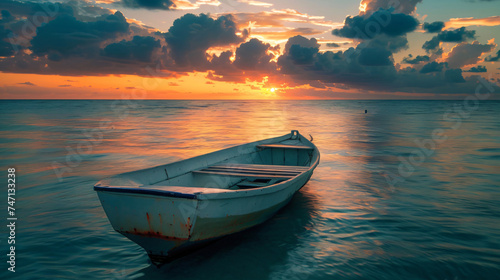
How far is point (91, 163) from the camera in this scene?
14.0 m

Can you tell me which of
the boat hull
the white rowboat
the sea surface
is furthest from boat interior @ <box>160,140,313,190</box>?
the boat hull

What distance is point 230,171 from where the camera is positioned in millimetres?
7699

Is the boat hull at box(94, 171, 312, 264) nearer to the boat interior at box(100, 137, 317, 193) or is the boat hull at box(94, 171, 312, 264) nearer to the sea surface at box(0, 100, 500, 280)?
the boat interior at box(100, 137, 317, 193)

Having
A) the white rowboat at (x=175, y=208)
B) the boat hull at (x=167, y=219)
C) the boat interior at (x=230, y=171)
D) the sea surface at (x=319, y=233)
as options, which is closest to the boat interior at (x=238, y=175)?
the boat interior at (x=230, y=171)

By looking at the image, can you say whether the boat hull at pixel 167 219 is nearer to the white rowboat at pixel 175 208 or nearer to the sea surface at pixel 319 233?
the white rowboat at pixel 175 208

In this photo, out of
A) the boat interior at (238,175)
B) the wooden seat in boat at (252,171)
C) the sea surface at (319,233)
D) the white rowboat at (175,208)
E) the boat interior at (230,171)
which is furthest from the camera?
the wooden seat in boat at (252,171)

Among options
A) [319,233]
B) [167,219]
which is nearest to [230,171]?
[319,233]

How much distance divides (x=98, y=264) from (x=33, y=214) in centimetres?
357

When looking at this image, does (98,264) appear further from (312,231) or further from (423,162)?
(423,162)

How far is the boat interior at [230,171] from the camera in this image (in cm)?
603

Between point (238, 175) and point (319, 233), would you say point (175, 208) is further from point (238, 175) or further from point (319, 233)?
point (319, 233)

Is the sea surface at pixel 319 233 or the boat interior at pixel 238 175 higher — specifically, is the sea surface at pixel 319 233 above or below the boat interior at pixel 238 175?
below

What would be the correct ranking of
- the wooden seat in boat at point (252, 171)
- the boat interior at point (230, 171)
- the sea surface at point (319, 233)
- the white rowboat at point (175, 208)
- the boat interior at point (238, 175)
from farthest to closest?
the wooden seat in boat at point (252, 171) → the boat interior at point (238, 175) → the boat interior at point (230, 171) → the sea surface at point (319, 233) → the white rowboat at point (175, 208)

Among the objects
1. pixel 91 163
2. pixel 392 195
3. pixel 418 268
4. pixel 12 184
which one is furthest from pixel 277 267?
pixel 91 163
